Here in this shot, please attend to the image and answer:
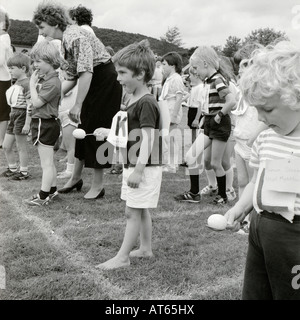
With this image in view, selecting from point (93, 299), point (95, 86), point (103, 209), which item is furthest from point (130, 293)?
point (95, 86)

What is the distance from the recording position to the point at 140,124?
3188 mm

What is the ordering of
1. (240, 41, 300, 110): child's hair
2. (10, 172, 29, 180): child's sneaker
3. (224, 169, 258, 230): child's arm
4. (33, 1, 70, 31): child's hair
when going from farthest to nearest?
(10, 172, 29, 180): child's sneaker → (33, 1, 70, 31): child's hair → (224, 169, 258, 230): child's arm → (240, 41, 300, 110): child's hair

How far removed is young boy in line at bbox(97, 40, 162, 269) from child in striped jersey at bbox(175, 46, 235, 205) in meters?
1.80

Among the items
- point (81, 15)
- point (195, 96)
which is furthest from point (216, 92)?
point (195, 96)

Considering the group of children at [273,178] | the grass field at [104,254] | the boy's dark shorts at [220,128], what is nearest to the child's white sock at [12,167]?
the grass field at [104,254]

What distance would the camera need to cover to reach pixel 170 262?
3.44 m

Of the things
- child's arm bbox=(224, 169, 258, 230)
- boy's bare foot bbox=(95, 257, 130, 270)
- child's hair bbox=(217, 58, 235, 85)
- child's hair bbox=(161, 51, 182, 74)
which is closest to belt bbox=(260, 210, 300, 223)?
child's arm bbox=(224, 169, 258, 230)

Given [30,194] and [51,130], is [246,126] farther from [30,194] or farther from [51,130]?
[30,194]

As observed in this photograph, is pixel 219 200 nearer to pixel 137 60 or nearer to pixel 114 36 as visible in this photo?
pixel 137 60

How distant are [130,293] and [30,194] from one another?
2614 mm

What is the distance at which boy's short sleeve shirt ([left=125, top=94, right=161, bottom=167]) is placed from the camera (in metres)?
3.17

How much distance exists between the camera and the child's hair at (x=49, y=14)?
493 cm

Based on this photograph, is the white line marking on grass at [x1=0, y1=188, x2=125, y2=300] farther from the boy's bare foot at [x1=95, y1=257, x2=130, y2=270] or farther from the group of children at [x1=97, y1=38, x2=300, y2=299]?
the group of children at [x1=97, y1=38, x2=300, y2=299]
